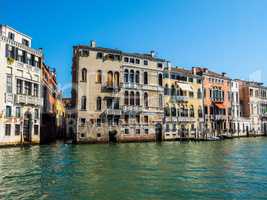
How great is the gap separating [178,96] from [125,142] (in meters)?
12.1

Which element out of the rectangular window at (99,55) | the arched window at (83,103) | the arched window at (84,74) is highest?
the rectangular window at (99,55)

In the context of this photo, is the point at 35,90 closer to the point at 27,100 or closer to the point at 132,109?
the point at 27,100

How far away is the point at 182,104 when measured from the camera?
147ft

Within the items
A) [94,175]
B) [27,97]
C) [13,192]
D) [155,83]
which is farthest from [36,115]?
[13,192]

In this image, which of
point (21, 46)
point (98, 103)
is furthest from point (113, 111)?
point (21, 46)

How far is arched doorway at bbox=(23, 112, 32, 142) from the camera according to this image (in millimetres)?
30406

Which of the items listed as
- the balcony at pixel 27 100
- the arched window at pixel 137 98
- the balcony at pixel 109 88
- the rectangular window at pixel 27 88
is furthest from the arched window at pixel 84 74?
the arched window at pixel 137 98

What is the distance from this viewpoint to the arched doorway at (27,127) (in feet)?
99.8

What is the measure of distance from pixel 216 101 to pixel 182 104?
8.73m

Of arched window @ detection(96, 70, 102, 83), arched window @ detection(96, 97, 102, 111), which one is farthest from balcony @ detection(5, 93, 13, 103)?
arched window @ detection(96, 70, 102, 83)

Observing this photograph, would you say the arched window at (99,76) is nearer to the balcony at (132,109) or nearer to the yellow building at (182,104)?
the balcony at (132,109)

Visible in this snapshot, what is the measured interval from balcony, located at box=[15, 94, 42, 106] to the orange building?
87.0ft

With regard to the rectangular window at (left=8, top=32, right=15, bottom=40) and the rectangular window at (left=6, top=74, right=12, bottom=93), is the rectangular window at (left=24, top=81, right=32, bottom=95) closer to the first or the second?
the rectangular window at (left=6, top=74, right=12, bottom=93)

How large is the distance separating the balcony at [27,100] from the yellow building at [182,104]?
18306 millimetres
